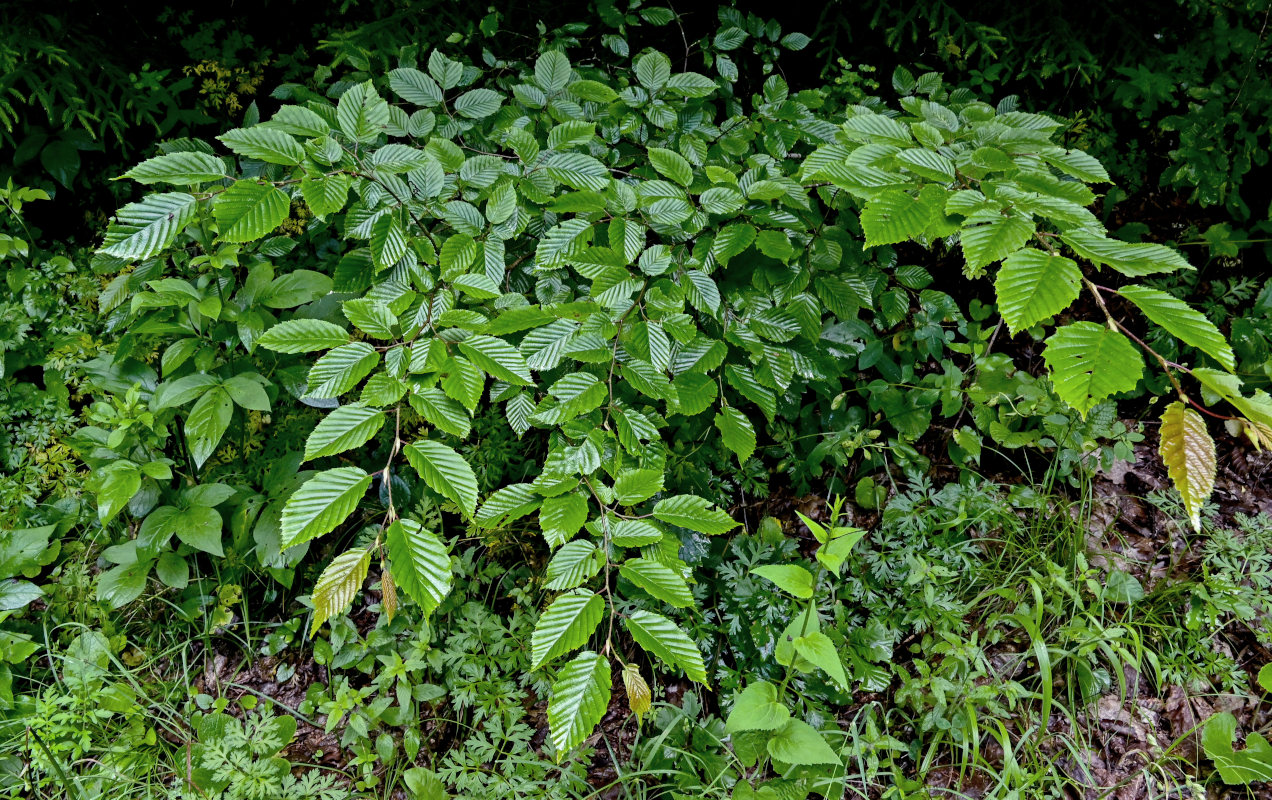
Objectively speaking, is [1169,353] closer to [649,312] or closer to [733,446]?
[733,446]

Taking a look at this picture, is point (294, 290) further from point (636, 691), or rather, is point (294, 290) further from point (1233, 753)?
point (1233, 753)

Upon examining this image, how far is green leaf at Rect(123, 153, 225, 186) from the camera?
50.8 inches

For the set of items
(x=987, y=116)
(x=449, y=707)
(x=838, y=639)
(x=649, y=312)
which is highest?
(x=987, y=116)

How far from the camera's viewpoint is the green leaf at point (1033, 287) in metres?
0.99

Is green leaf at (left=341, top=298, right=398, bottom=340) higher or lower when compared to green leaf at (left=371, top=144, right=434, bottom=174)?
lower

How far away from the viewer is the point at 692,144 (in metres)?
1.95

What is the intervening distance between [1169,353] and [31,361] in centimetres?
439

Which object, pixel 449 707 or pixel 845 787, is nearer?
pixel 845 787

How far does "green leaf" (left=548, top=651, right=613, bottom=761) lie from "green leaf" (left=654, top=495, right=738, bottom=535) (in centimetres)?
31

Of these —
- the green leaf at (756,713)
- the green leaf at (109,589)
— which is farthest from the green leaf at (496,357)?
the green leaf at (109,589)


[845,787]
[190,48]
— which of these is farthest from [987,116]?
[190,48]

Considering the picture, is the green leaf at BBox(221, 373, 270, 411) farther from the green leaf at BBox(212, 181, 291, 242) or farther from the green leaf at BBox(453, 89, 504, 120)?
the green leaf at BBox(453, 89, 504, 120)

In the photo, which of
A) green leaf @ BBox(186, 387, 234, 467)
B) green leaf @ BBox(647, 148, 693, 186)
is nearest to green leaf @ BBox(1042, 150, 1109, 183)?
green leaf @ BBox(647, 148, 693, 186)

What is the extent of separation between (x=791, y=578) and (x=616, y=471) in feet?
1.52
